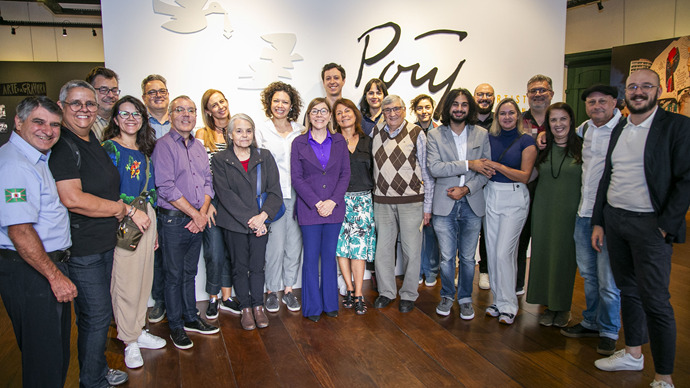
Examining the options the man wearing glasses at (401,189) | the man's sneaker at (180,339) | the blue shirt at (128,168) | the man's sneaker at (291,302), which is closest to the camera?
the blue shirt at (128,168)

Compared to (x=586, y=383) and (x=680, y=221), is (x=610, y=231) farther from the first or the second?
(x=586, y=383)

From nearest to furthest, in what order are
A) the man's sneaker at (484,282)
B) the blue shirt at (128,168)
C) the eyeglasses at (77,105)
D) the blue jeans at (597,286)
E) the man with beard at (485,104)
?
1. the eyeglasses at (77,105)
2. the blue shirt at (128,168)
3. the blue jeans at (597,286)
4. the man with beard at (485,104)
5. the man's sneaker at (484,282)

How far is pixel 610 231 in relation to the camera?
8.70ft

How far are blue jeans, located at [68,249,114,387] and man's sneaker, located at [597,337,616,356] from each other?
3110 millimetres

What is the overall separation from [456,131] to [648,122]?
1266 mm

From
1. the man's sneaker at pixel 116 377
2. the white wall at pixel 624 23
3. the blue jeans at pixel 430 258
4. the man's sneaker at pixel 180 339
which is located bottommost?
the man's sneaker at pixel 116 377

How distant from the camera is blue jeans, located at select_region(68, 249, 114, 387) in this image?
7.41 ft

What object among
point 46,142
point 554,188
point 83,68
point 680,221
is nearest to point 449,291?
point 554,188

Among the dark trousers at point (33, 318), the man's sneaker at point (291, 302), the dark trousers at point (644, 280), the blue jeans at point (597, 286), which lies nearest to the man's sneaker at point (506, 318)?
the blue jeans at point (597, 286)

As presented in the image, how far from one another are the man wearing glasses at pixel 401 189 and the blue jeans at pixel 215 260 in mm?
1288

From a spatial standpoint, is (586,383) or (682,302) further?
(682,302)

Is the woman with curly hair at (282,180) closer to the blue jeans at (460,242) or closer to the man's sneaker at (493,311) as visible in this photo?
the blue jeans at (460,242)

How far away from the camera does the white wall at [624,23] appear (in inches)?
263

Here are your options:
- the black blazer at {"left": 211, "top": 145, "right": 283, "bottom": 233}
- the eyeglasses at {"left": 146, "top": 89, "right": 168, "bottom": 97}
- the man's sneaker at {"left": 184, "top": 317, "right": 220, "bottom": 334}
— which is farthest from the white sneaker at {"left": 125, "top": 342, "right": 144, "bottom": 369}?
the eyeglasses at {"left": 146, "top": 89, "right": 168, "bottom": 97}
